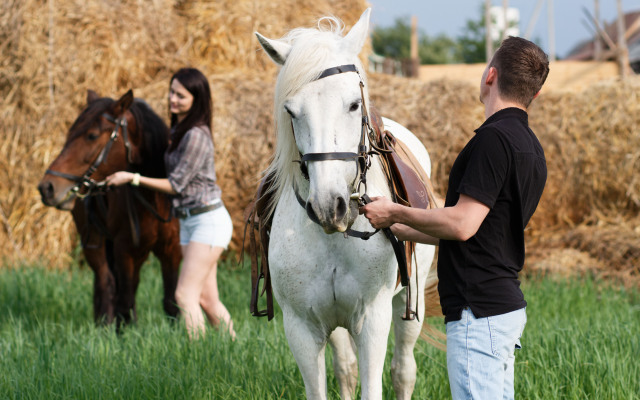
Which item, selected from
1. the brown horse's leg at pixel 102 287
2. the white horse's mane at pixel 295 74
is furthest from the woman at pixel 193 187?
the white horse's mane at pixel 295 74

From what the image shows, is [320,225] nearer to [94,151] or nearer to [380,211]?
[380,211]

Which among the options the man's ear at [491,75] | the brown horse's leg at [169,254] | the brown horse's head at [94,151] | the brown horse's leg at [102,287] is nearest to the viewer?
the man's ear at [491,75]

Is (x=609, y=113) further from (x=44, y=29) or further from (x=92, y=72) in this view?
(x=44, y=29)

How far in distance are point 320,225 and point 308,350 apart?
65 cm

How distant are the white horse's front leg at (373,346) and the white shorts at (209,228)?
6.80 feet

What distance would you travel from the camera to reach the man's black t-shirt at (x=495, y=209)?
86.7 inches

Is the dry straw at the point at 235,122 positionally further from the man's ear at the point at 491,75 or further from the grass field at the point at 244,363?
the man's ear at the point at 491,75

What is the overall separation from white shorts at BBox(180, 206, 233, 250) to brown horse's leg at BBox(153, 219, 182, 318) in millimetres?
638

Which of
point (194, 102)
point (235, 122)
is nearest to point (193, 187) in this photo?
point (194, 102)

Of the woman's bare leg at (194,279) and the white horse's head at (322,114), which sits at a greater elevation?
the white horse's head at (322,114)

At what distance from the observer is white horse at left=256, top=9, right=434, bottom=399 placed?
8.07ft

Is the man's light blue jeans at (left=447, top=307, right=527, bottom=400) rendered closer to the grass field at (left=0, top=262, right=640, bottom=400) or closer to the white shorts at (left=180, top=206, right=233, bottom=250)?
the grass field at (left=0, top=262, right=640, bottom=400)

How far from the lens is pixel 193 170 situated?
15.3ft

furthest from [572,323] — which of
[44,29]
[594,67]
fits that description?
[594,67]
